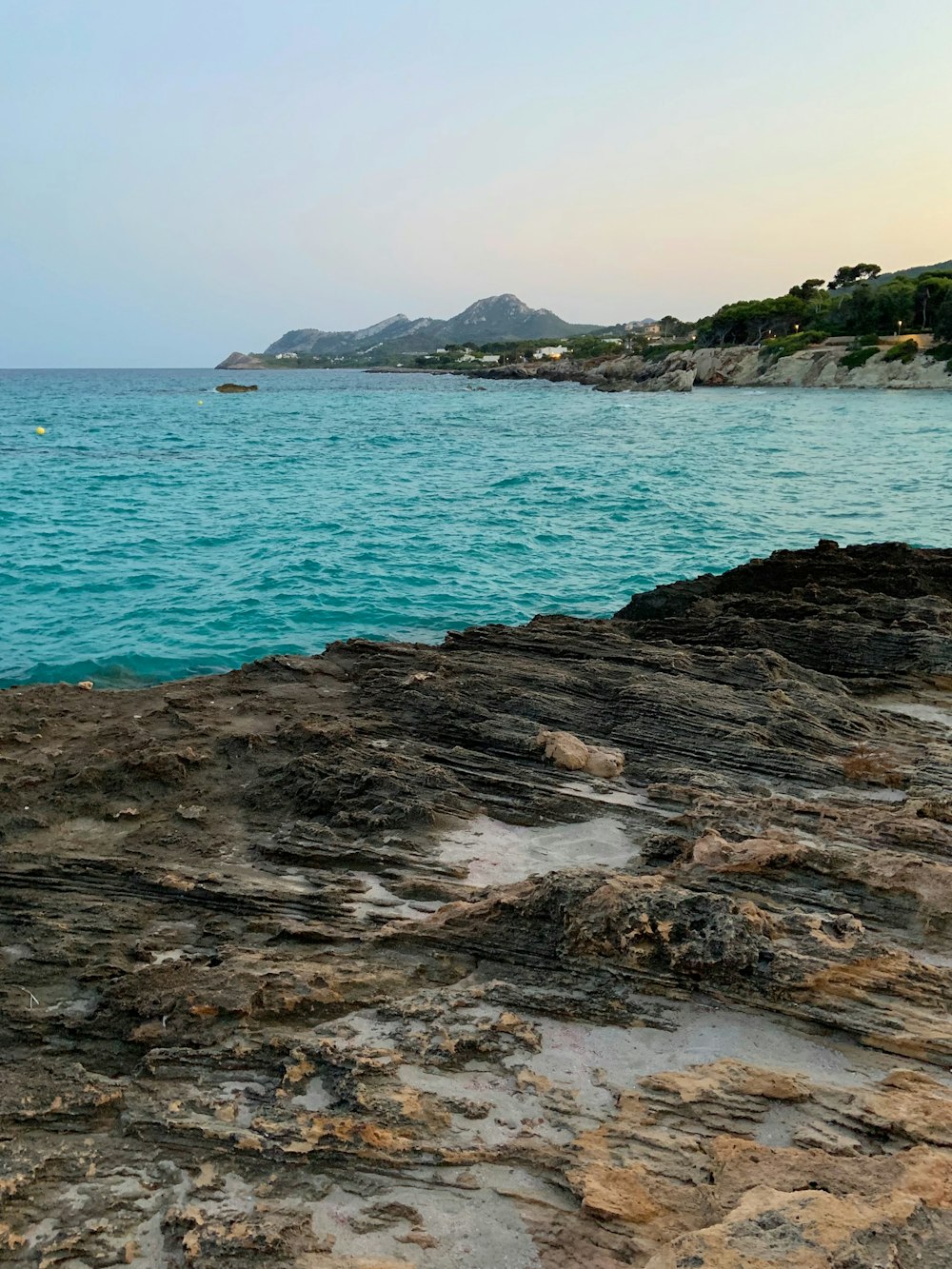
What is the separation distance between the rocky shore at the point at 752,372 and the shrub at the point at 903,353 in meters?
0.43

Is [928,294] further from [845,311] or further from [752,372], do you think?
[752,372]

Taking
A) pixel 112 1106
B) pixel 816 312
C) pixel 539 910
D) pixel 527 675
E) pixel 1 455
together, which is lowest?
pixel 112 1106

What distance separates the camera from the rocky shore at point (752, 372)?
68188 millimetres

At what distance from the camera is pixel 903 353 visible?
2729 inches

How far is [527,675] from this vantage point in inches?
316

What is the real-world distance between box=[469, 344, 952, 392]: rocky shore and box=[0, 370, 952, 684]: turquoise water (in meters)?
20.4

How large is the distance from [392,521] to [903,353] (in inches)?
2470

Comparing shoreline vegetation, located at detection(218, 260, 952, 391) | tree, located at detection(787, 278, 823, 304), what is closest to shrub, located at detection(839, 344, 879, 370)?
shoreline vegetation, located at detection(218, 260, 952, 391)

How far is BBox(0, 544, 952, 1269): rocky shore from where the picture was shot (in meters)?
3.04

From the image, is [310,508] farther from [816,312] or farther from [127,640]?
[816,312]

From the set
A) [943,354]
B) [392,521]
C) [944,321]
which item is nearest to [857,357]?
[944,321]

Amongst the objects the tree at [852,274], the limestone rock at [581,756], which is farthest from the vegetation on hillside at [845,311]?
the limestone rock at [581,756]

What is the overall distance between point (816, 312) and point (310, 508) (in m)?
90.3

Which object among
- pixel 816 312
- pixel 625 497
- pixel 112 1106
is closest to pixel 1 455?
pixel 625 497
